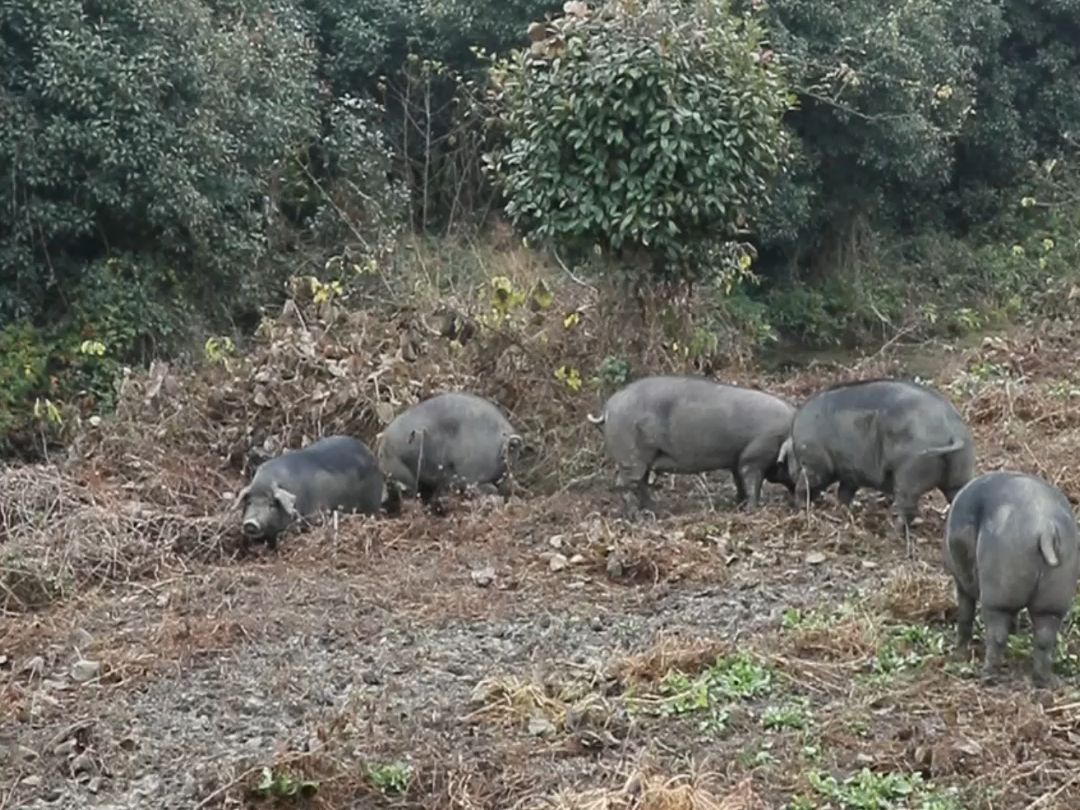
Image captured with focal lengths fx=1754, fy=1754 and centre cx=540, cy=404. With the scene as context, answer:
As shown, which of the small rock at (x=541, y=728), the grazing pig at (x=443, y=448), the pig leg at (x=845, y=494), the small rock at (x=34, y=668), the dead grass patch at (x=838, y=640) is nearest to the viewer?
the small rock at (x=541, y=728)

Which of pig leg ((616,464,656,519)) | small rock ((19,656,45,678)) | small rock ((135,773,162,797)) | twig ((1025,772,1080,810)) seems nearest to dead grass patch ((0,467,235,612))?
small rock ((19,656,45,678))

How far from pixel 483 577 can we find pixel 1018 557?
10.5 feet

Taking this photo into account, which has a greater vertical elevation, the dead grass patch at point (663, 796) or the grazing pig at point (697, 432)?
the grazing pig at point (697, 432)

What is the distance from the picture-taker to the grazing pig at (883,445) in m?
9.30

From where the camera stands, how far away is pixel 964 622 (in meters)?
7.22

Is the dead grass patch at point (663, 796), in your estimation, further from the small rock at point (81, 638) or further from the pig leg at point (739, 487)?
the pig leg at point (739, 487)

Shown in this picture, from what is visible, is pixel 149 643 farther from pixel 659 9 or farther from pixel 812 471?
pixel 659 9

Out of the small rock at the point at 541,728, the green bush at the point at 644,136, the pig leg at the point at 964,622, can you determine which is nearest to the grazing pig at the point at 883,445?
the pig leg at the point at 964,622

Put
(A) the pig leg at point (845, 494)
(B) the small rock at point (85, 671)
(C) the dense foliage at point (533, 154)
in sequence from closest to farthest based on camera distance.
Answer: (B) the small rock at point (85, 671) < (A) the pig leg at point (845, 494) < (C) the dense foliage at point (533, 154)

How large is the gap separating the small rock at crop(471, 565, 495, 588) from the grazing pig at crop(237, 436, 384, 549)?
1.59 metres

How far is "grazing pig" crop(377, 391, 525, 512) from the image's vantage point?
1117 cm

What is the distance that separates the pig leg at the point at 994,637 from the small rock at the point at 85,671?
12.6 feet

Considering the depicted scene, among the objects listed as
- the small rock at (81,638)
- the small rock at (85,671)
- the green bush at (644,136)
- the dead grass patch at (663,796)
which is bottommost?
the small rock at (81,638)

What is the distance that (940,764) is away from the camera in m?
6.16
